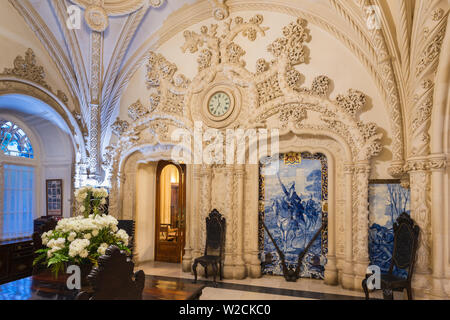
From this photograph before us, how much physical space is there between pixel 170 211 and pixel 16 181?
3.67m

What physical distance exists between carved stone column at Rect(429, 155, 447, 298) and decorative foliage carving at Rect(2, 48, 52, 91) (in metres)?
7.19

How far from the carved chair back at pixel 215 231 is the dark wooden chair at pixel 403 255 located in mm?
2509

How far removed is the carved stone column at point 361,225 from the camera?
4969mm

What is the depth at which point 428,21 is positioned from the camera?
404 centimetres

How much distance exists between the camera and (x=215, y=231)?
5.87 meters

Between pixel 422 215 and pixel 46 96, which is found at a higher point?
pixel 46 96

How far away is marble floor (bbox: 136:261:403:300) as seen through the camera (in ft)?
15.4

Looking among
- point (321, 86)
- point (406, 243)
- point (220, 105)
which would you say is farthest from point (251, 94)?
point (406, 243)

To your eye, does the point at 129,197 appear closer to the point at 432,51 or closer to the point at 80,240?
the point at 80,240

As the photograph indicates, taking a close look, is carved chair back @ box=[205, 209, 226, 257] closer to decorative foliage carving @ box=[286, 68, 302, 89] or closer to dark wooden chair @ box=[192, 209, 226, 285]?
dark wooden chair @ box=[192, 209, 226, 285]

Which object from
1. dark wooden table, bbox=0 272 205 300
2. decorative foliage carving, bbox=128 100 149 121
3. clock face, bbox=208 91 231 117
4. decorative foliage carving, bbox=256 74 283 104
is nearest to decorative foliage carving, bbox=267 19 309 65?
decorative foliage carving, bbox=256 74 283 104

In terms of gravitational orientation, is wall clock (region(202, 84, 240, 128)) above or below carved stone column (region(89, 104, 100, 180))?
above

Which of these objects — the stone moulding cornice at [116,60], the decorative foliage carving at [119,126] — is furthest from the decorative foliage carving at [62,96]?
the decorative foliage carving at [119,126]

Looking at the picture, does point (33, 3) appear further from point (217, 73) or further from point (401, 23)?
point (401, 23)
